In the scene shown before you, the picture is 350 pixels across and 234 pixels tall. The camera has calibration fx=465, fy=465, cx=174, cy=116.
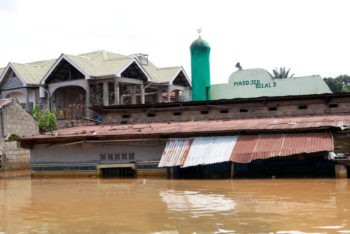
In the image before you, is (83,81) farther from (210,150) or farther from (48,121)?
(210,150)

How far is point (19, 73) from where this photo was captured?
3628cm

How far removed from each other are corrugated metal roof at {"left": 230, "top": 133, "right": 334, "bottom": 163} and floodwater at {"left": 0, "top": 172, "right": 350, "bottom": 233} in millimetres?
1019

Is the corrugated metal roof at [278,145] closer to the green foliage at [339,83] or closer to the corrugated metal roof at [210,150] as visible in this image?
the corrugated metal roof at [210,150]

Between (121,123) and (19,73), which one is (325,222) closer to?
(121,123)

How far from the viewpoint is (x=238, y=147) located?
18.9 m

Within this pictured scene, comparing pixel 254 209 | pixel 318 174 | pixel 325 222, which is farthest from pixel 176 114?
pixel 325 222

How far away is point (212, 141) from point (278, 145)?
2887 mm

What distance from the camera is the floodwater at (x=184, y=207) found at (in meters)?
9.02

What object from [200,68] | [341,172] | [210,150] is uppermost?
[200,68]

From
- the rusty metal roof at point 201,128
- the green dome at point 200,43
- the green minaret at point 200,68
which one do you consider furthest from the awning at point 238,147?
the green dome at point 200,43

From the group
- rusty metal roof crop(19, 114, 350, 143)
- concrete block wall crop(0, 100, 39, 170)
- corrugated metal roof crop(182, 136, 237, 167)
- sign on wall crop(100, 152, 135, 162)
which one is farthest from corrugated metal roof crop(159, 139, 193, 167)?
concrete block wall crop(0, 100, 39, 170)

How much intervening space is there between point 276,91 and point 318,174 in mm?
12049

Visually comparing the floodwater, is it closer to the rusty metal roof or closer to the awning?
the awning

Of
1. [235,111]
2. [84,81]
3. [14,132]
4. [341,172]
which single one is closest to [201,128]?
[235,111]
